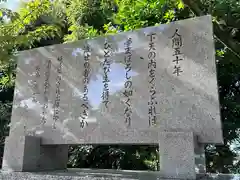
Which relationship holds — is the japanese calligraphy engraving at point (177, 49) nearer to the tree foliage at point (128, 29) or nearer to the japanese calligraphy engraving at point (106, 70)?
the japanese calligraphy engraving at point (106, 70)

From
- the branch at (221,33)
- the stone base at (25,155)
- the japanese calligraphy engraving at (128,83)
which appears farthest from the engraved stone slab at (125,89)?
the branch at (221,33)

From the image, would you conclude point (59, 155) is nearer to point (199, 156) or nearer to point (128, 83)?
point (128, 83)

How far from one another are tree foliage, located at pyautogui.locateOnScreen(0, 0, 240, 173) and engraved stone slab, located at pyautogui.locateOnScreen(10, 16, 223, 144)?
1.10 m

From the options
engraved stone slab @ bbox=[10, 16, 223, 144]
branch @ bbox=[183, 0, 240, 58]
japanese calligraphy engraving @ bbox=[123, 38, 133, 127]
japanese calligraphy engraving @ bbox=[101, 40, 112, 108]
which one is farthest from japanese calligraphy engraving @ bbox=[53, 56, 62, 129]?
branch @ bbox=[183, 0, 240, 58]

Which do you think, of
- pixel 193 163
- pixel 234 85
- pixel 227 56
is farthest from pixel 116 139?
pixel 234 85

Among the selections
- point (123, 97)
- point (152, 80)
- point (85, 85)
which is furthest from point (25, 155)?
point (152, 80)

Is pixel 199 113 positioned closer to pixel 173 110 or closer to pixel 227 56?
pixel 173 110

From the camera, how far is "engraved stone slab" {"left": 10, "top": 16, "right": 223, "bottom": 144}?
238cm

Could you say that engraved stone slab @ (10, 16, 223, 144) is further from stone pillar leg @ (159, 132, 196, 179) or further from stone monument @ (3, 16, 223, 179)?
stone pillar leg @ (159, 132, 196, 179)

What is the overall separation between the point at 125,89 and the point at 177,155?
925 mm

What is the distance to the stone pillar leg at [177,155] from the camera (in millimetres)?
2109

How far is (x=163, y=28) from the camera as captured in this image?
2.72 metres

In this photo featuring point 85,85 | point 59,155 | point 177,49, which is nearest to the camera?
point 177,49

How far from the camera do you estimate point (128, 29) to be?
161 inches
